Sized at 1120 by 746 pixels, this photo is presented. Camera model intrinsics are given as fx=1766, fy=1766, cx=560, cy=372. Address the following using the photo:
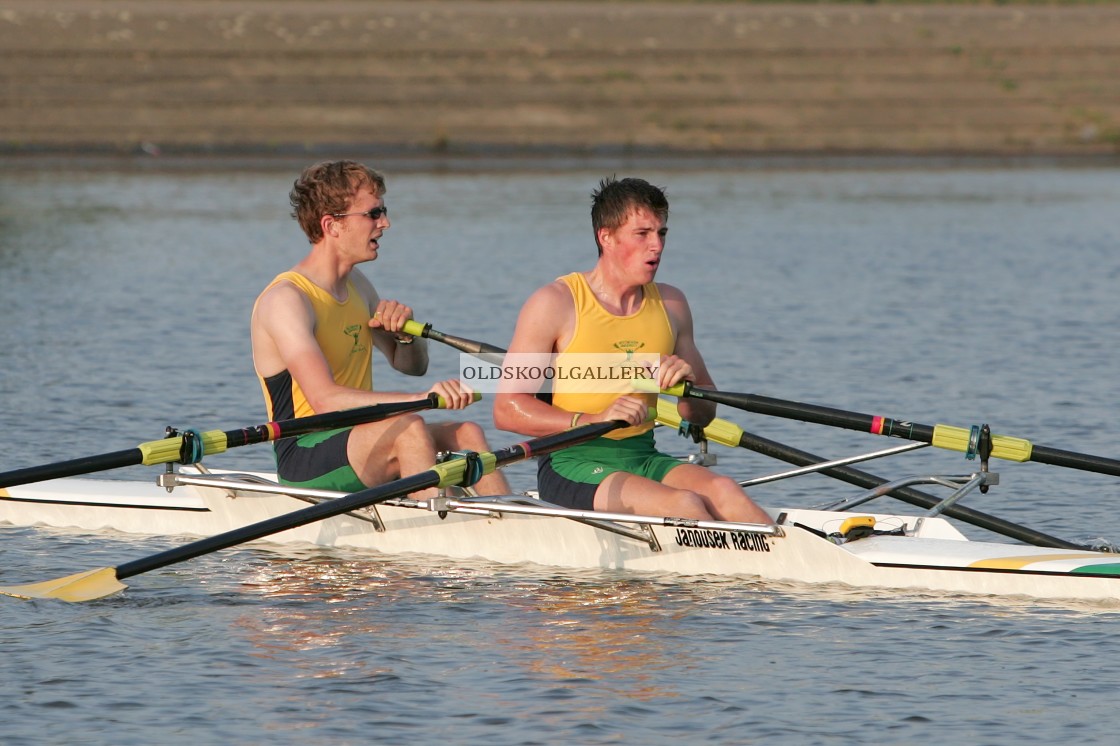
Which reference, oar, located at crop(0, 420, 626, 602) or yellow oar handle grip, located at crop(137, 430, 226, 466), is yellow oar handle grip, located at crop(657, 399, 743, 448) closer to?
oar, located at crop(0, 420, 626, 602)

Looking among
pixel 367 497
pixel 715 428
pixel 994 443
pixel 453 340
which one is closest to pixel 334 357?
pixel 453 340

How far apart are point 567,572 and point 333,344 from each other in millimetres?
1546

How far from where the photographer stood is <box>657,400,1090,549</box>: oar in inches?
320

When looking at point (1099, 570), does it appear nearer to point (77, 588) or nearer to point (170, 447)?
point (170, 447)

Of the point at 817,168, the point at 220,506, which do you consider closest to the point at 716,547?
the point at 220,506

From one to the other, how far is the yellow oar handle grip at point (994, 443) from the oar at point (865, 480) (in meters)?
0.44

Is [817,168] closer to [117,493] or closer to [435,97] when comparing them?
[435,97]

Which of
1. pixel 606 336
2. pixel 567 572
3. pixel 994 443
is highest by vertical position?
pixel 606 336

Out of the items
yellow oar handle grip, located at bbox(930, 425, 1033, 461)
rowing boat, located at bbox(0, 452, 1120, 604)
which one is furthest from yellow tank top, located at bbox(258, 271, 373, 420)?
yellow oar handle grip, located at bbox(930, 425, 1033, 461)

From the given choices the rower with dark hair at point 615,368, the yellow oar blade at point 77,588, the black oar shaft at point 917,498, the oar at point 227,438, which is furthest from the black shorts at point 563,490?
the yellow oar blade at point 77,588

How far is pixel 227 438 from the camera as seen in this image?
8008 mm

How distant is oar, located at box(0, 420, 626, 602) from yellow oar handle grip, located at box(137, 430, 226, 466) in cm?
55

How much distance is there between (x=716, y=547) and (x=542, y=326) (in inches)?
48.6

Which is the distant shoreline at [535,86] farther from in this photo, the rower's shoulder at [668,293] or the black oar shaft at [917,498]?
the rower's shoulder at [668,293]
